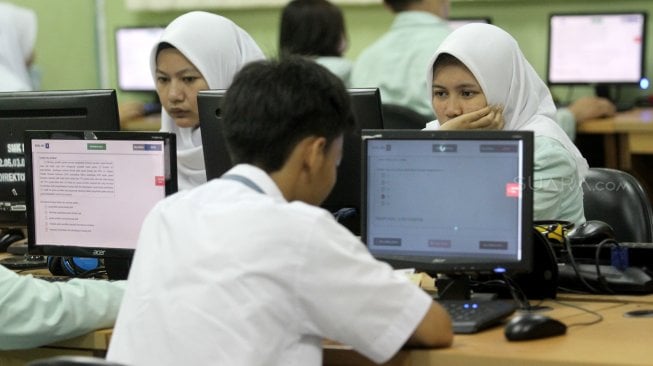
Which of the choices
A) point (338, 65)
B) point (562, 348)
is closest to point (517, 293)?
point (562, 348)

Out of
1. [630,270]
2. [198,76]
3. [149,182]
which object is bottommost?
[630,270]

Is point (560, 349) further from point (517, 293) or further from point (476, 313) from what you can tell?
point (517, 293)

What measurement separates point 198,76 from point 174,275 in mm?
1595

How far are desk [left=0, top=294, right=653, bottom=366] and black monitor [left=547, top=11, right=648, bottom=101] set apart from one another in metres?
3.51

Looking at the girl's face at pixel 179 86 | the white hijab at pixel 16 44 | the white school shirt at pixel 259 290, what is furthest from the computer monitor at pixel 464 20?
the white school shirt at pixel 259 290

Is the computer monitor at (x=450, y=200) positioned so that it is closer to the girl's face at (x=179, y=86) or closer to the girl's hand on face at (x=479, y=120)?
the girl's hand on face at (x=479, y=120)

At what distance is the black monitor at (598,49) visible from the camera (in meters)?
5.60

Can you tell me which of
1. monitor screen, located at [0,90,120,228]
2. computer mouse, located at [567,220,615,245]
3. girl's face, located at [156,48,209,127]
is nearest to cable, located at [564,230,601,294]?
computer mouse, located at [567,220,615,245]

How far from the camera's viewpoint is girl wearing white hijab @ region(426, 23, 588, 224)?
2916mm

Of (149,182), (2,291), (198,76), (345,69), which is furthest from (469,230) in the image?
(345,69)

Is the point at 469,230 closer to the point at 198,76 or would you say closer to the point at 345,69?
the point at 198,76

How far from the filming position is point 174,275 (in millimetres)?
1890

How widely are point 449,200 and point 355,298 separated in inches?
21.1

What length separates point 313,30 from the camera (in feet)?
16.9
